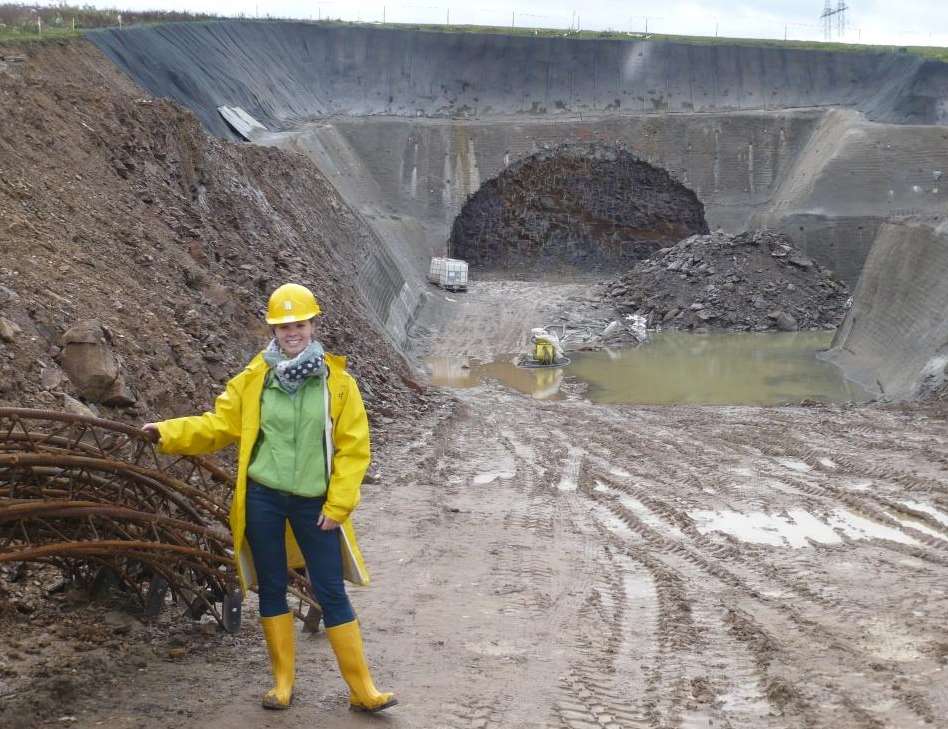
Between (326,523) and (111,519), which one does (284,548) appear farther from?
(111,519)

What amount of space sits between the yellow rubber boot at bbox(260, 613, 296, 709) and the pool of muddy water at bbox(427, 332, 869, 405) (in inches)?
605

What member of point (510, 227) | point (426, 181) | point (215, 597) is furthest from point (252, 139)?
point (215, 597)

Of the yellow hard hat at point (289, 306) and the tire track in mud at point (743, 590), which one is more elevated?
the yellow hard hat at point (289, 306)

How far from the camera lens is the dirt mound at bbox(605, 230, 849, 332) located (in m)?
30.1

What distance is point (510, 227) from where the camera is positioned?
133 ft

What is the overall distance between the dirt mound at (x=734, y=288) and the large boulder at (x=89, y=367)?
877 inches

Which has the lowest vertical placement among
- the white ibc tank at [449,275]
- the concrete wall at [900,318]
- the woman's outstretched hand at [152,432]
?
the white ibc tank at [449,275]

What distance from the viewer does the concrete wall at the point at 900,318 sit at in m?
19.7

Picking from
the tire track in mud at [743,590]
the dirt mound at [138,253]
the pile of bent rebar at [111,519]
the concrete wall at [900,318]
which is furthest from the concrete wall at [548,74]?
the pile of bent rebar at [111,519]

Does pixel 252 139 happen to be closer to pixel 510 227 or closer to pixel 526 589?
pixel 510 227

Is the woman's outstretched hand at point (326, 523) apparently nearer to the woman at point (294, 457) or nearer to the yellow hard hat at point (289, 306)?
the woman at point (294, 457)

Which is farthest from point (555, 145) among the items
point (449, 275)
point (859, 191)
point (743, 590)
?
point (743, 590)

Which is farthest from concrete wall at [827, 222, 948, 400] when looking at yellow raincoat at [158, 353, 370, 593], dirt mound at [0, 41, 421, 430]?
yellow raincoat at [158, 353, 370, 593]

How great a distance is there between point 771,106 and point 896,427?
30.8 metres
